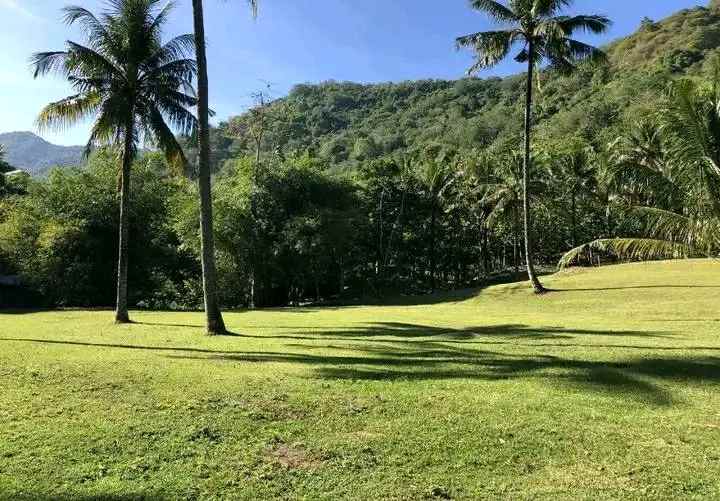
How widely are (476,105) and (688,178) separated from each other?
114870mm

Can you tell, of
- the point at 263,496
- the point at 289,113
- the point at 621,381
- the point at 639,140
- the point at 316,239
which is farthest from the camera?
the point at 289,113

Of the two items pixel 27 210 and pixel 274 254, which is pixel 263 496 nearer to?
pixel 274 254

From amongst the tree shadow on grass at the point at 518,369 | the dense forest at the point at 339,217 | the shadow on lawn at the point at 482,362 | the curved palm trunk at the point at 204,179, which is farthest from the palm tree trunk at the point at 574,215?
the tree shadow on grass at the point at 518,369

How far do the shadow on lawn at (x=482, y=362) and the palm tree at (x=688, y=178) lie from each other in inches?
78.3

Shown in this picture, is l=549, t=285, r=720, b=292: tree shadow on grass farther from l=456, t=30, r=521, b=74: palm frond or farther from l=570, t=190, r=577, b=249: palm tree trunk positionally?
l=570, t=190, r=577, b=249: palm tree trunk

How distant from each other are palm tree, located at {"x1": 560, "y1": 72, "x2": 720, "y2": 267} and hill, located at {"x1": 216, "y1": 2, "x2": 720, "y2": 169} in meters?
33.6

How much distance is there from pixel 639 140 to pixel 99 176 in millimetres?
34893

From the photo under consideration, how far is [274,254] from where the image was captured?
31.8m

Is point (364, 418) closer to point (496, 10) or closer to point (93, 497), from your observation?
point (93, 497)

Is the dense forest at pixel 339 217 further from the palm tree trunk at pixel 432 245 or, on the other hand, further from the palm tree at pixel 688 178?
the palm tree trunk at pixel 432 245

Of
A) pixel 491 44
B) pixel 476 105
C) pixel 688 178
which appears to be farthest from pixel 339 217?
pixel 476 105

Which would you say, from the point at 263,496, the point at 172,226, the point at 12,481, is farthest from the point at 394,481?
the point at 172,226

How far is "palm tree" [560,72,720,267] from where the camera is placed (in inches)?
399

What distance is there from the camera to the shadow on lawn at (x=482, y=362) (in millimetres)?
8258
